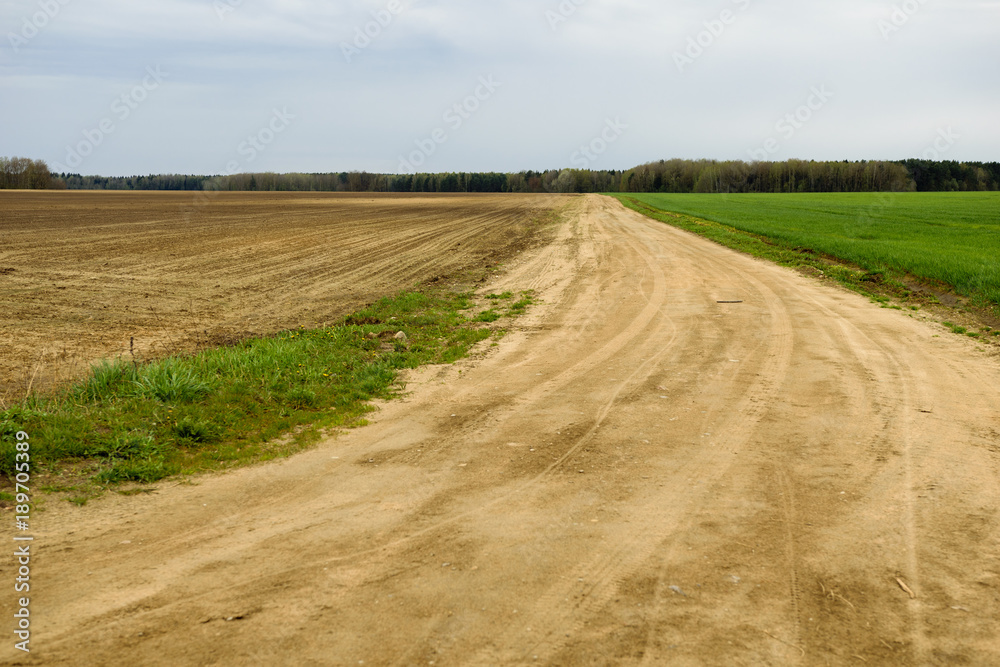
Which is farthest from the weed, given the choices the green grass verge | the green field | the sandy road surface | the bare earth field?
the green field

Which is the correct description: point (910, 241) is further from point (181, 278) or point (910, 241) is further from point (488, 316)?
point (181, 278)

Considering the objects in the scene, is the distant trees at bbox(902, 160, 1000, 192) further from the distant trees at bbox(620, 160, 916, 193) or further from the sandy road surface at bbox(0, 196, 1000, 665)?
the sandy road surface at bbox(0, 196, 1000, 665)

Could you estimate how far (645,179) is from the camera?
143 meters

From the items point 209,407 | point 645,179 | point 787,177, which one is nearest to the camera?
point 209,407

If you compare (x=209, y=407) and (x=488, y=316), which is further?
(x=488, y=316)

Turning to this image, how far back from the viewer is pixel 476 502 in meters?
4.83

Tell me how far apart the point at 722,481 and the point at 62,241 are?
26.0m

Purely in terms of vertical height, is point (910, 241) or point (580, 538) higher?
point (910, 241)

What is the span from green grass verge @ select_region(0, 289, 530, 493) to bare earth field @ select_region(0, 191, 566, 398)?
1.53 m

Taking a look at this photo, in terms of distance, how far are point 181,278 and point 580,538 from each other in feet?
48.6

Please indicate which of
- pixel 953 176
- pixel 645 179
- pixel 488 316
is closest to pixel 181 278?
pixel 488 316

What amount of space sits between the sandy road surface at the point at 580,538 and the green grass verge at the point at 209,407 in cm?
51

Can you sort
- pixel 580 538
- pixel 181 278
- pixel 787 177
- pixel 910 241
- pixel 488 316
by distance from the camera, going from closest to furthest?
pixel 580 538 → pixel 488 316 → pixel 181 278 → pixel 910 241 → pixel 787 177

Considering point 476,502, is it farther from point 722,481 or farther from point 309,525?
point 722,481
